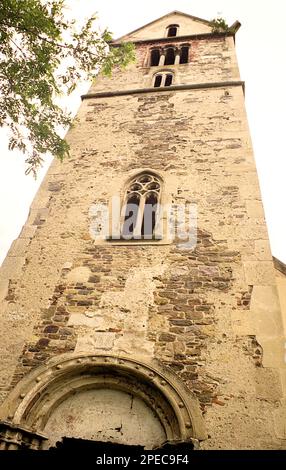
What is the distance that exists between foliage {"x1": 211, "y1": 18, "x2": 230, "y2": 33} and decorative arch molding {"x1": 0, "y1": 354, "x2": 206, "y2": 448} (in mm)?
12312

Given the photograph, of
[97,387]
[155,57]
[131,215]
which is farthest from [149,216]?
[155,57]

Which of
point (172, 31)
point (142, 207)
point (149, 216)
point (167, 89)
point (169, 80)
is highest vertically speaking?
point (172, 31)

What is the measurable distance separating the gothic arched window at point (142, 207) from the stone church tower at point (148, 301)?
0.03 m

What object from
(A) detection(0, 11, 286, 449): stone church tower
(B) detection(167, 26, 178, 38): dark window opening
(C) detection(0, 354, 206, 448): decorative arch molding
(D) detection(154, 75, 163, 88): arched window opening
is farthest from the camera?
(B) detection(167, 26, 178, 38): dark window opening

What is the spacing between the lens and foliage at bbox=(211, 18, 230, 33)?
1215 centimetres

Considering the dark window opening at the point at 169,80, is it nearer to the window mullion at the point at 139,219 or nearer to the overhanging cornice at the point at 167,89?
the overhanging cornice at the point at 167,89

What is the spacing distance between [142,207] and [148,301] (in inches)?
92.2

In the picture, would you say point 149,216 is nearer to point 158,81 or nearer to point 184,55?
point 158,81

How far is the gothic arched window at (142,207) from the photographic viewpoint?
6655mm

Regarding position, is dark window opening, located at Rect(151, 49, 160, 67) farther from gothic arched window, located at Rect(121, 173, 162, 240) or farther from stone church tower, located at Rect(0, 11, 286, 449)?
gothic arched window, located at Rect(121, 173, 162, 240)

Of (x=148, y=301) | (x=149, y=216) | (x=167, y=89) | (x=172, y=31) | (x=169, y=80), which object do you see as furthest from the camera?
(x=172, y=31)

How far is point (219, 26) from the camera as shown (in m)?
12.3

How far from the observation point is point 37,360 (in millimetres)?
4980

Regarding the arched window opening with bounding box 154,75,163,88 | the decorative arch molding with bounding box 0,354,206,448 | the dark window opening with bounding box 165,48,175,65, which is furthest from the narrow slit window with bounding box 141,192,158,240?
the dark window opening with bounding box 165,48,175,65
